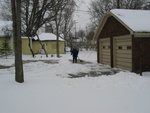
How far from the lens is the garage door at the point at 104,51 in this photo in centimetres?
1784

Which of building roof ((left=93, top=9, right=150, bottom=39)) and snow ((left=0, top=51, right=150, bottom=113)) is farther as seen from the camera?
building roof ((left=93, top=9, right=150, bottom=39))

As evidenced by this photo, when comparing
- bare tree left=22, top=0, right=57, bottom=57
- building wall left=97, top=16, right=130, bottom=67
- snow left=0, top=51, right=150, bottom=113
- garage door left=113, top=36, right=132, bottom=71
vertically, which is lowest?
snow left=0, top=51, right=150, bottom=113

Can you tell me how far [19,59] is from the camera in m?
9.26

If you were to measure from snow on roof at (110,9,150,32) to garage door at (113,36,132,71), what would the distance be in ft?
3.25

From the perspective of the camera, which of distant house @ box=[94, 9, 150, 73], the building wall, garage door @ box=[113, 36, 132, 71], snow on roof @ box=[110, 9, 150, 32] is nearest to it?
snow on roof @ box=[110, 9, 150, 32]

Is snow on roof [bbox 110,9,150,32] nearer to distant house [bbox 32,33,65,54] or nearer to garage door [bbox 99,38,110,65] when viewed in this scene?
garage door [bbox 99,38,110,65]

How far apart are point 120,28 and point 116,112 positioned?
10.1 m

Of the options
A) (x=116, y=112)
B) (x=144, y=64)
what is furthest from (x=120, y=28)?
(x=116, y=112)

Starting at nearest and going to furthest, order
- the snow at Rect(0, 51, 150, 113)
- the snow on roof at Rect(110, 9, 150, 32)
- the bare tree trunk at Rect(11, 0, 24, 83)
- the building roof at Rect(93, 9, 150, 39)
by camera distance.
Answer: the snow at Rect(0, 51, 150, 113), the bare tree trunk at Rect(11, 0, 24, 83), the building roof at Rect(93, 9, 150, 39), the snow on roof at Rect(110, 9, 150, 32)

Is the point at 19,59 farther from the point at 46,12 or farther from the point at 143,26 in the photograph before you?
the point at 46,12

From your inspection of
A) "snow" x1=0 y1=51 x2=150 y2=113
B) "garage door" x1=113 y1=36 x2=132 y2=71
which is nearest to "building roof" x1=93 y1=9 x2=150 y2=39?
"garage door" x1=113 y1=36 x2=132 y2=71

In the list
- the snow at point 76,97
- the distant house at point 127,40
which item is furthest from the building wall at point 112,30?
the snow at point 76,97

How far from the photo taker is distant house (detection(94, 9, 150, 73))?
13.1m

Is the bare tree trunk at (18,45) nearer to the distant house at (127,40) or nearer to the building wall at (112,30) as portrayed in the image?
the distant house at (127,40)
